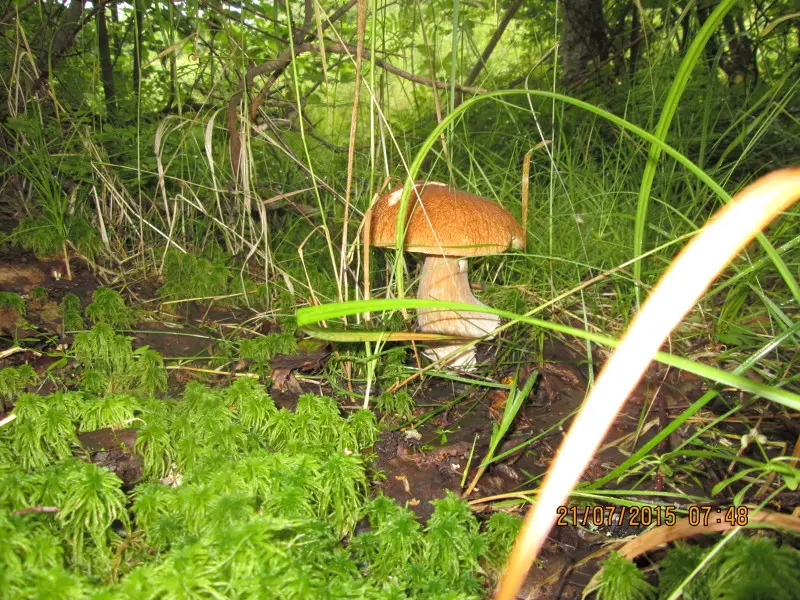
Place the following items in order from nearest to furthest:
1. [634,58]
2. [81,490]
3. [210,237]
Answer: [81,490]
[210,237]
[634,58]

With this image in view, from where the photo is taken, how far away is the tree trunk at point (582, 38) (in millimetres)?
4574

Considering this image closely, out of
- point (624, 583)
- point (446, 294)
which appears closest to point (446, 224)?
point (446, 294)

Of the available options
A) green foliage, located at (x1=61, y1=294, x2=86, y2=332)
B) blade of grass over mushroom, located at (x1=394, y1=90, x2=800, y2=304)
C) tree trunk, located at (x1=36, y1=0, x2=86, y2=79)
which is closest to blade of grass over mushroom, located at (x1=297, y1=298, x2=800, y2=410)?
blade of grass over mushroom, located at (x1=394, y1=90, x2=800, y2=304)

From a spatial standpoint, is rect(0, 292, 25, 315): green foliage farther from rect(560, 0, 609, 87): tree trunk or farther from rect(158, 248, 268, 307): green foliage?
rect(560, 0, 609, 87): tree trunk

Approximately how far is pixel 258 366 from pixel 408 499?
0.88 m

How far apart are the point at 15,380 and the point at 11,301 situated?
576 mm

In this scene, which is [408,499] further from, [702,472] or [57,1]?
[57,1]

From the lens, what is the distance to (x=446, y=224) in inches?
81.4

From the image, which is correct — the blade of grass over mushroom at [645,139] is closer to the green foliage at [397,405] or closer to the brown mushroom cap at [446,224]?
the brown mushroom cap at [446,224]

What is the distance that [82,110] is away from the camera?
292cm

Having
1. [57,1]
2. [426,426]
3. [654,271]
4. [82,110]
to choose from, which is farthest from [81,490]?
[57,1]

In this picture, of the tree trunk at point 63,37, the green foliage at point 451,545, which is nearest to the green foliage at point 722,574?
the green foliage at point 451,545

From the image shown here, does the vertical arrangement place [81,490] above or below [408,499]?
above

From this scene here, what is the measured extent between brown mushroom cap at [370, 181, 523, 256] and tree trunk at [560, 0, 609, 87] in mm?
3172
